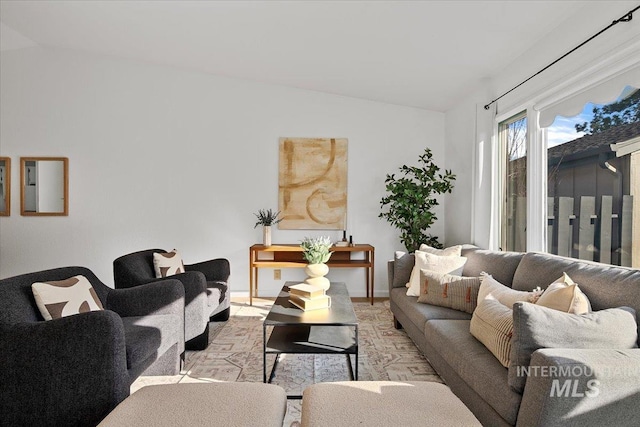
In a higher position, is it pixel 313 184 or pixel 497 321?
pixel 313 184

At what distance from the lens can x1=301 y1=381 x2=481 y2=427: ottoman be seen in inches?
48.6

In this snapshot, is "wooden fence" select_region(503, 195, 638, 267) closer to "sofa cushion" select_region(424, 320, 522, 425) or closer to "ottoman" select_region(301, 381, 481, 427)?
"sofa cushion" select_region(424, 320, 522, 425)

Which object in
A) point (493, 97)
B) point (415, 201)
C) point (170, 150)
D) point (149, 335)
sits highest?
point (493, 97)

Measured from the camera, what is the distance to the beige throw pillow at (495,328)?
5.66ft

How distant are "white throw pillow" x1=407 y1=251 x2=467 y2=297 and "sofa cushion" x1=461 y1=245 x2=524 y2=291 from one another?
7cm

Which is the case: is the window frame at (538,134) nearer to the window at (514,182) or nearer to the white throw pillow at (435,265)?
the window at (514,182)

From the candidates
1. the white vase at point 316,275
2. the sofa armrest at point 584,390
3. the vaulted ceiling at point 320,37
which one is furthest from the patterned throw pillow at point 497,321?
the vaulted ceiling at point 320,37

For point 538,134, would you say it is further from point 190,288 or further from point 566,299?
point 190,288

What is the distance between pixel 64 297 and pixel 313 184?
3.17 m

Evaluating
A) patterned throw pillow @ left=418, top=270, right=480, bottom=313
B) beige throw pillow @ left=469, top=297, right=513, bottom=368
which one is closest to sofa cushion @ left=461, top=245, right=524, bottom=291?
patterned throw pillow @ left=418, top=270, right=480, bottom=313

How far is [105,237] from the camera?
4.79 metres

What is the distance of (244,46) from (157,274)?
7.68ft

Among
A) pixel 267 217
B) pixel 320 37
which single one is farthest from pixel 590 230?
pixel 267 217

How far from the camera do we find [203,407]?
52.1 inches
